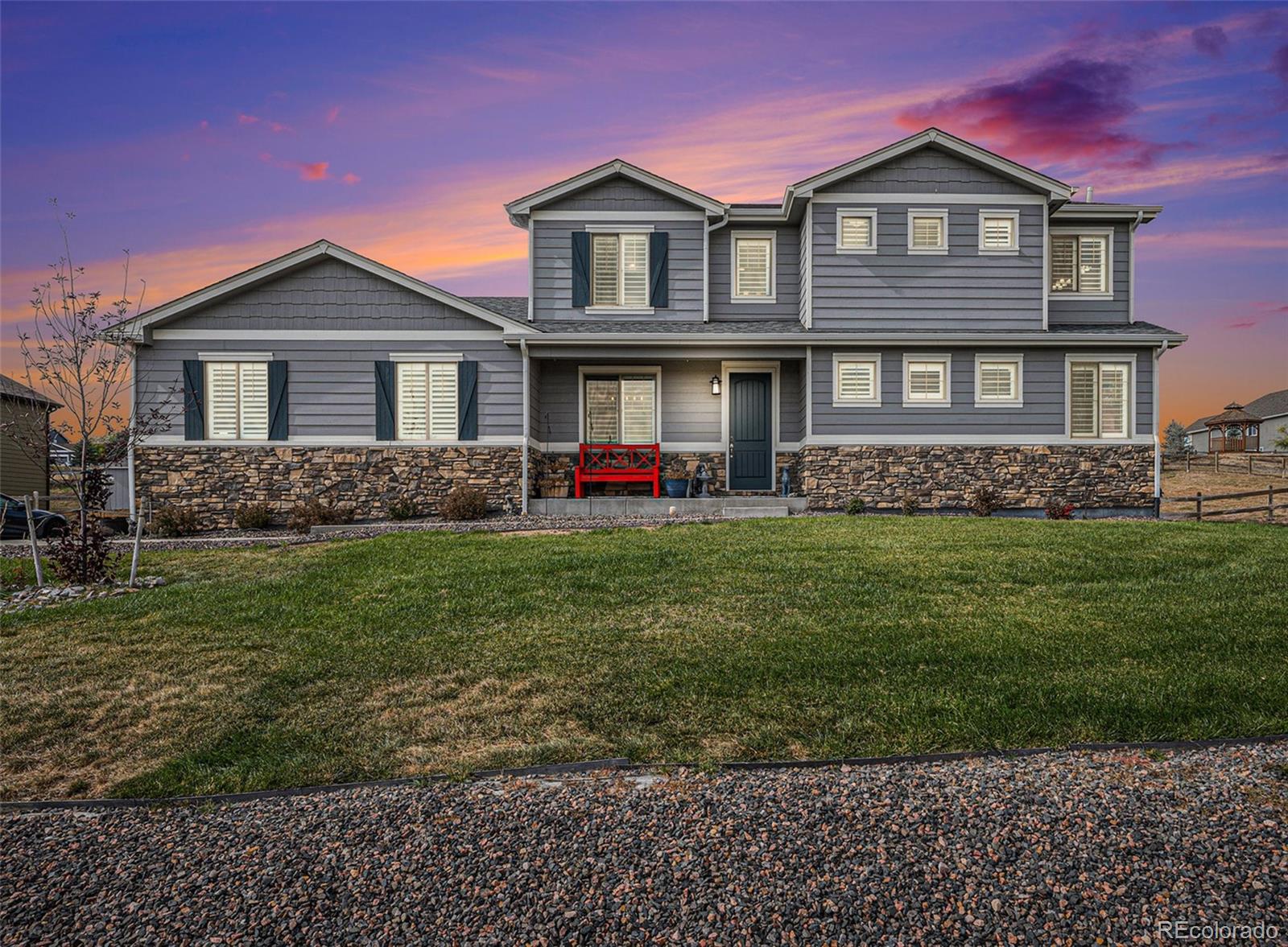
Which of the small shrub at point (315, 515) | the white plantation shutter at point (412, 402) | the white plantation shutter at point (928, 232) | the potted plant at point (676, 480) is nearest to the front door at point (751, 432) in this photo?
the potted plant at point (676, 480)

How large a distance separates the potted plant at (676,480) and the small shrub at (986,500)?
5.56 meters

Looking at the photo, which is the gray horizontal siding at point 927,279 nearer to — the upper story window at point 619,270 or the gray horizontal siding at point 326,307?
the upper story window at point 619,270

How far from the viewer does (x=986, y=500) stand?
14.0m

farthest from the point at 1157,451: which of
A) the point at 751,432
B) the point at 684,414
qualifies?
the point at 684,414

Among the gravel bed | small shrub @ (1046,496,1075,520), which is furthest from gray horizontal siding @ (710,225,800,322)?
the gravel bed

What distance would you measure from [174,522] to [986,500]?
14.8 m

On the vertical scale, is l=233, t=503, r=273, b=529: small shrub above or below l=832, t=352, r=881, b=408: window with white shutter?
below

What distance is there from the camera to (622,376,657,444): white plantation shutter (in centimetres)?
1600

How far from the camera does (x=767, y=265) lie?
16.3 metres

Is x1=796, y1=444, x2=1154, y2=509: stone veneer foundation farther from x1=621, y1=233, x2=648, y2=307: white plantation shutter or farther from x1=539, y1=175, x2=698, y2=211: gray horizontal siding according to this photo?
x1=539, y1=175, x2=698, y2=211: gray horizontal siding

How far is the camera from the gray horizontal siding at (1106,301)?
16.0m

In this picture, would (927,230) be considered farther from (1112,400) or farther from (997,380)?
(1112,400)

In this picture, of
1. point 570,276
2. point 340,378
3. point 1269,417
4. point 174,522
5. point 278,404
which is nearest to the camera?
point 174,522

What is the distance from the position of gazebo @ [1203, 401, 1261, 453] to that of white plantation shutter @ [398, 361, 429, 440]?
4529 centimetres
